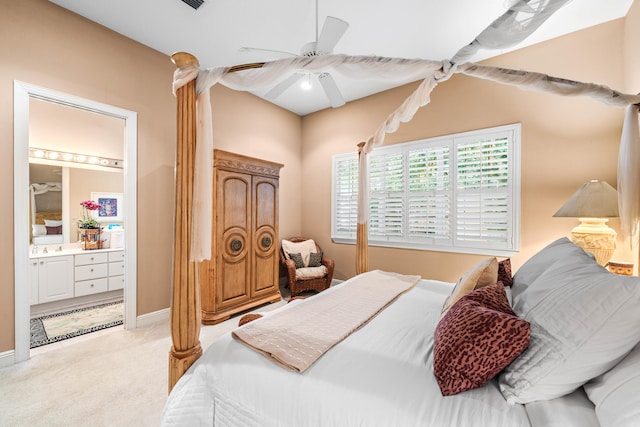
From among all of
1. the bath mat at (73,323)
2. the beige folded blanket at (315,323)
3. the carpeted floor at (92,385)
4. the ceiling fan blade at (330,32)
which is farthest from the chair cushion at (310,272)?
the ceiling fan blade at (330,32)

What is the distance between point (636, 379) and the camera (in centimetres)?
69

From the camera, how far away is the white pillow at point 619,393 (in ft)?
2.07

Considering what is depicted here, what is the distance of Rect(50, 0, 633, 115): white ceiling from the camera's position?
230 centimetres

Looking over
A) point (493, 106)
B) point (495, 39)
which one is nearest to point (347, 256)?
point (493, 106)

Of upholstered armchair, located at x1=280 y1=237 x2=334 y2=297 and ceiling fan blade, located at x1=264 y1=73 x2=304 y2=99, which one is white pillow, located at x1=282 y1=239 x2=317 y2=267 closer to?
upholstered armchair, located at x1=280 y1=237 x2=334 y2=297

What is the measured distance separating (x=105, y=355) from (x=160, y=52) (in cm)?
317

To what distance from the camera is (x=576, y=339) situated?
0.81 meters

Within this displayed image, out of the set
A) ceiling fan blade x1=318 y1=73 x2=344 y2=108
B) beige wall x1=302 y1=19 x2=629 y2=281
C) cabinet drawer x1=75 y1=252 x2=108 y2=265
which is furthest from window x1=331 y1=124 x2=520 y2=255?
cabinet drawer x1=75 y1=252 x2=108 y2=265

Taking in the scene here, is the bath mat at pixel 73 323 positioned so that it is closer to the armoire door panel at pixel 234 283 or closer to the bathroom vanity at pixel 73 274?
the bathroom vanity at pixel 73 274

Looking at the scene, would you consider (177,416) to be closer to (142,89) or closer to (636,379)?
(636,379)

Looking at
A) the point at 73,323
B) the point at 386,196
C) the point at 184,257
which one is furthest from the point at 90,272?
the point at 386,196

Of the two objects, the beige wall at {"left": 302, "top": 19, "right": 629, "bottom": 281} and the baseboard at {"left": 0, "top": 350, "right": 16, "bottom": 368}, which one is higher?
the beige wall at {"left": 302, "top": 19, "right": 629, "bottom": 281}

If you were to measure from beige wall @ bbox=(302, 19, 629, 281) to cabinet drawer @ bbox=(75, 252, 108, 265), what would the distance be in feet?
13.4

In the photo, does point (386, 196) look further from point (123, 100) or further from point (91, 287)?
point (91, 287)
